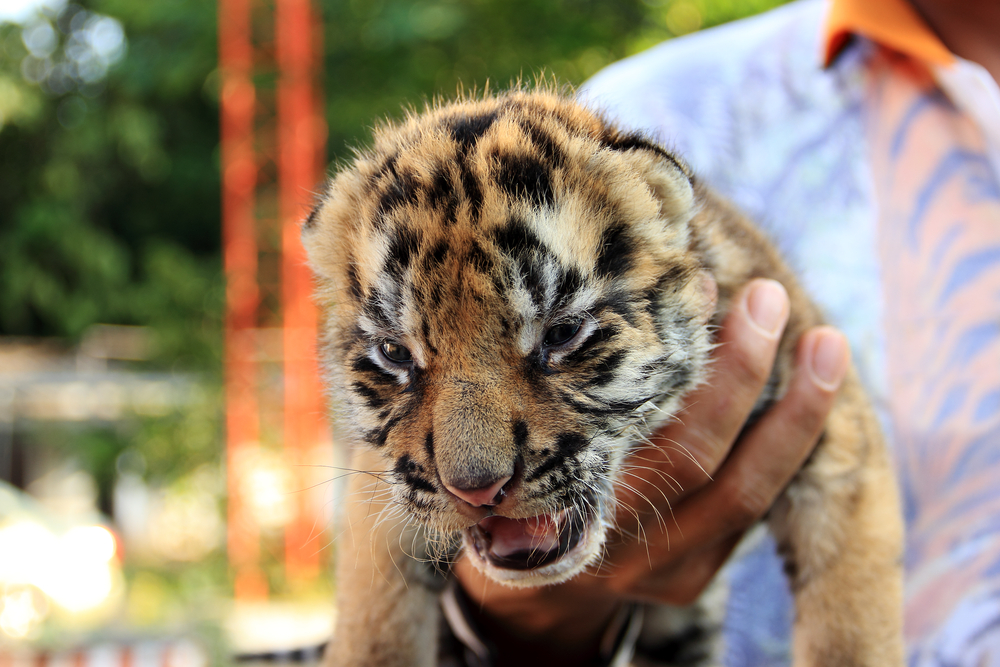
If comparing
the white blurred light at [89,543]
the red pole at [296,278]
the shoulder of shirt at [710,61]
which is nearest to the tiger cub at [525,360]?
the shoulder of shirt at [710,61]

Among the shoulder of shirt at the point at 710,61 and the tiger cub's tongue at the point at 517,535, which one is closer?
the tiger cub's tongue at the point at 517,535

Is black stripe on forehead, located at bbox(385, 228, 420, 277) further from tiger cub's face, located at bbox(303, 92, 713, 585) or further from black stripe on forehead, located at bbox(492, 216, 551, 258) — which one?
black stripe on forehead, located at bbox(492, 216, 551, 258)

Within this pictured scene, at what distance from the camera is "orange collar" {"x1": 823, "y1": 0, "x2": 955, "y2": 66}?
8.96 ft

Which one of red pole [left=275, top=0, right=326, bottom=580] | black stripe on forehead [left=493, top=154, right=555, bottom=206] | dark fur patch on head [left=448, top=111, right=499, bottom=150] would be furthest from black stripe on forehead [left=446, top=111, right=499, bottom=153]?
red pole [left=275, top=0, right=326, bottom=580]

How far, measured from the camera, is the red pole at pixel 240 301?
1176 centimetres

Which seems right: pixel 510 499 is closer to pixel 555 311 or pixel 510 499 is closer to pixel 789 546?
pixel 555 311

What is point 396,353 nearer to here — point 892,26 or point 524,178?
point 524,178

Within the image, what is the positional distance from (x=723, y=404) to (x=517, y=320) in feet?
2.40

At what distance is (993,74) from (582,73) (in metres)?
10.5

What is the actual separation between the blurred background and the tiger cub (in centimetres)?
510

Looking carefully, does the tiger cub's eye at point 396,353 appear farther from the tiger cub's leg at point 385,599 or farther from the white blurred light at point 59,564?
the white blurred light at point 59,564

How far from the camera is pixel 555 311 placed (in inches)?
69.4

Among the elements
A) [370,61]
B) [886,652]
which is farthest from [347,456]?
[370,61]

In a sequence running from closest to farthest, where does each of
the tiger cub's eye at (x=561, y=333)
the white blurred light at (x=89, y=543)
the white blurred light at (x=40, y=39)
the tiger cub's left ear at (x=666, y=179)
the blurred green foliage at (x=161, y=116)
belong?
the tiger cub's eye at (x=561, y=333) → the tiger cub's left ear at (x=666, y=179) → the white blurred light at (x=89, y=543) → the blurred green foliage at (x=161, y=116) → the white blurred light at (x=40, y=39)
